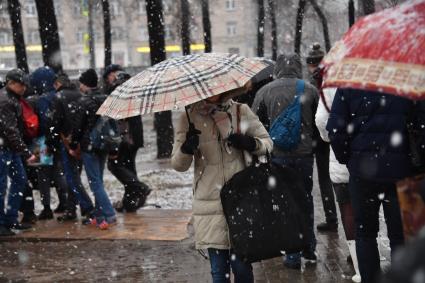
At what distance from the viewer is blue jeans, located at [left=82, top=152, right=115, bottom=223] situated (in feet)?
25.9

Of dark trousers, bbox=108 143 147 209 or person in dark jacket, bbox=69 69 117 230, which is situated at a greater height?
person in dark jacket, bbox=69 69 117 230

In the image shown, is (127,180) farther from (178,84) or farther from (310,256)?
(178,84)

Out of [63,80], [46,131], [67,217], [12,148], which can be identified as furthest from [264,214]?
[67,217]

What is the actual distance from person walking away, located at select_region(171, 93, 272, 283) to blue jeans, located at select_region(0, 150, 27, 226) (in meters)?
4.09

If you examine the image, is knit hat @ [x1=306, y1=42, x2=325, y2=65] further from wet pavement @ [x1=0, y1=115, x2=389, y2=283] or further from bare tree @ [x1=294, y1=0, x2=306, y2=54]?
bare tree @ [x1=294, y1=0, x2=306, y2=54]

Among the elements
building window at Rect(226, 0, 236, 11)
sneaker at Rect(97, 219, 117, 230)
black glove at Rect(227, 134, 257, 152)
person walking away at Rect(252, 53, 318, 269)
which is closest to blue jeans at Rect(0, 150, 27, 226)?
sneaker at Rect(97, 219, 117, 230)

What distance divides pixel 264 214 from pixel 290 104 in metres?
2.04

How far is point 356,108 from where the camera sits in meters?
4.15

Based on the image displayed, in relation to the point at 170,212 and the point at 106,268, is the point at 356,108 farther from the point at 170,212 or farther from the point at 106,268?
the point at 170,212

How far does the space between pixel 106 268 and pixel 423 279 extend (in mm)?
5346

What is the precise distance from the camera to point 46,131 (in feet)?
27.5

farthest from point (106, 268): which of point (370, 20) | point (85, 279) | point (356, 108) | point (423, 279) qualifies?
point (423, 279)

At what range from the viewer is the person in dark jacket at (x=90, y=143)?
7836mm

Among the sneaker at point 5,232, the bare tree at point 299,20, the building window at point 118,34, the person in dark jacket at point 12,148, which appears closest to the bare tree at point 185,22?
the bare tree at point 299,20
